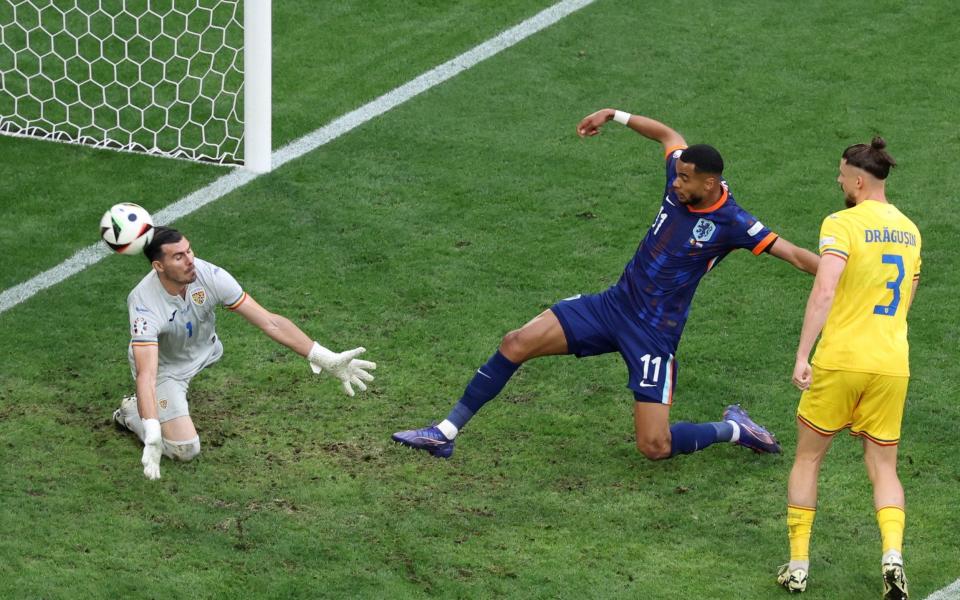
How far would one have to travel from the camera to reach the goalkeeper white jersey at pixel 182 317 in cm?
767

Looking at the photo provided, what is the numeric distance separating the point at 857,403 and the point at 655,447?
1.44 metres

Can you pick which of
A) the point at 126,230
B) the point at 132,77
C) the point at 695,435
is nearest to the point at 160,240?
the point at 126,230

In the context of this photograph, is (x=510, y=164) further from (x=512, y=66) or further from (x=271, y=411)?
(x=271, y=411)

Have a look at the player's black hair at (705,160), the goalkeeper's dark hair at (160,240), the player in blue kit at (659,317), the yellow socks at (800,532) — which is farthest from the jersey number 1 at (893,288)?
the goalkeeper's dark hair at (160,240)

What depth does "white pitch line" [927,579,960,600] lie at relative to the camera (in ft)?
21.8

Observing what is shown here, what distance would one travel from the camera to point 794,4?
13.2 meters

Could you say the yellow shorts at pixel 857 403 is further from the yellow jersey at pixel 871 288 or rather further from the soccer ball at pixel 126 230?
the soccer ball at pixel 126 230

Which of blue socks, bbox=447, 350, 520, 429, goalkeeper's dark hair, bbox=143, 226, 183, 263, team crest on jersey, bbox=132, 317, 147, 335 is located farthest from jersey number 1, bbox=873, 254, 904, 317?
team crest on jersey, bbox=132, 317, 147, 335

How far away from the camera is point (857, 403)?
6.62 meters

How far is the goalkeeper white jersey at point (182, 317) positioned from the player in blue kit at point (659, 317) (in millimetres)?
1198

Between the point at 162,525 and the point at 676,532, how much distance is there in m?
2.54

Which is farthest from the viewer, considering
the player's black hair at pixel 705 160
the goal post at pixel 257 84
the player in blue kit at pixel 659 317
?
the goal post at pixel 257 84

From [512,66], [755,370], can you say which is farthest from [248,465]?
[512,66]

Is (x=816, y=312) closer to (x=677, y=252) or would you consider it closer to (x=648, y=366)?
(x=677, y=252)
